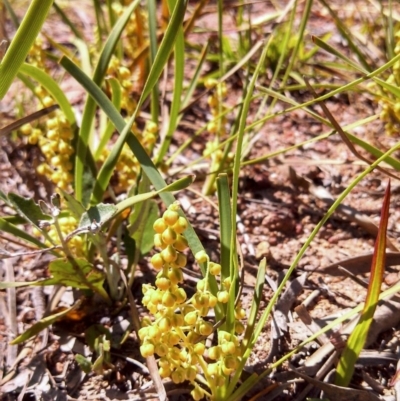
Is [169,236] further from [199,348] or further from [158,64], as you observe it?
[158,64]

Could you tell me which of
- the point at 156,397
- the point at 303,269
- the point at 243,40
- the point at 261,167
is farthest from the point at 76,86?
the point at 156,397

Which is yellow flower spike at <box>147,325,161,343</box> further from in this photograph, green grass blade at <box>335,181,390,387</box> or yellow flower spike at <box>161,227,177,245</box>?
green grass blade at <box>335,181,390,387</box>

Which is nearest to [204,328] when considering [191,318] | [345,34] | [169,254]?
[191,318]

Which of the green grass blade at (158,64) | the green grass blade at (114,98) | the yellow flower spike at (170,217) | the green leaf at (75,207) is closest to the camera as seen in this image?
the yellow flower spike at (170,217)

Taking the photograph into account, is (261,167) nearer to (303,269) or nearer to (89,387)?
(303,269)

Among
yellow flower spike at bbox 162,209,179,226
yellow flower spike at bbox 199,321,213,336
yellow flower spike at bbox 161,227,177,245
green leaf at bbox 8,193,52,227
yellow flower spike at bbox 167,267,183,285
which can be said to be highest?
green leaf at bbox 8,193,52,227

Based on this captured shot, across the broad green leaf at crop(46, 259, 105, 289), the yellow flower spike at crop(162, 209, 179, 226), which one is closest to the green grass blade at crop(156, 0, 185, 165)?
the broad green leaf at crop(46, 259, 105, 289)

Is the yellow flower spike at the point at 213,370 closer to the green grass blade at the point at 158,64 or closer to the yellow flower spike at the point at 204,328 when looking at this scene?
the yellow flower spike at the point at 204,328

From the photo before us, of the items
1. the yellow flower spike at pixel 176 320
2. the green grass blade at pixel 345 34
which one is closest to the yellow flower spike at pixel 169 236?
the yellow flower spike at pixel 176 320

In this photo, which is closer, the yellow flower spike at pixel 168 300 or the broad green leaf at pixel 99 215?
the yellow flower spike at pixel 168 300
